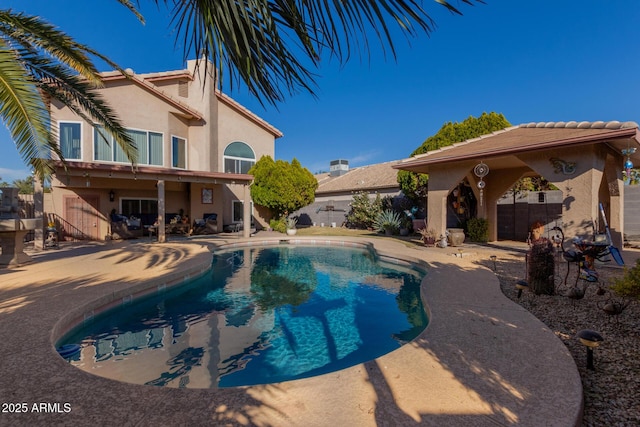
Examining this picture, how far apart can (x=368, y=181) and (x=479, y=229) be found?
11935mm

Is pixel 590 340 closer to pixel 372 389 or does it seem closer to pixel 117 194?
pixel 372 389

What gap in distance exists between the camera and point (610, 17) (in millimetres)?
10531

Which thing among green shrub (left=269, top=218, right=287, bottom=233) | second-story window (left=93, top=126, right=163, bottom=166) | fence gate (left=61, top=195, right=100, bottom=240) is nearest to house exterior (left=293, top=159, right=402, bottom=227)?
green shrub (left=269, top=218, right=287, bottom=233)

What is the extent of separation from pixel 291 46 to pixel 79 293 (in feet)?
22.5

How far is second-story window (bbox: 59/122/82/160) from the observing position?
52.0ft

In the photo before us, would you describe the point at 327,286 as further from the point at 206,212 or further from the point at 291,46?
the point at 206,212

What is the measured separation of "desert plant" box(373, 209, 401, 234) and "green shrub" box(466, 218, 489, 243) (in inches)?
182

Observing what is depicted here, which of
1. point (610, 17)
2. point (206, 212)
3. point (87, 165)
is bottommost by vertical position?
point (206, 212)

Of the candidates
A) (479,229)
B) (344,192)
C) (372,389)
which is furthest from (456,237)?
(344,192)

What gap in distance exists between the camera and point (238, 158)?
22.3 meters

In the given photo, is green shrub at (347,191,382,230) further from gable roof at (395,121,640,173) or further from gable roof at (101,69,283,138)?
gable roof at (101,69,283,138)

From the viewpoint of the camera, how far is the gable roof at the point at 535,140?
902 centimetres

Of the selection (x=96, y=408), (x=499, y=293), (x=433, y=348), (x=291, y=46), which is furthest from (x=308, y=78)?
(x=499, y=293)

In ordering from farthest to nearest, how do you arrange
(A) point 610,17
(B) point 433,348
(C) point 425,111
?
(C) point 425,111
(A) point 610,17
(B) point 433,348
